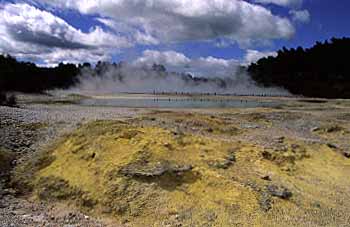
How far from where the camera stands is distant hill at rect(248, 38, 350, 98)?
70188mm

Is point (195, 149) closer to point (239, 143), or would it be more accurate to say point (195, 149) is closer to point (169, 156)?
point (169, 156)

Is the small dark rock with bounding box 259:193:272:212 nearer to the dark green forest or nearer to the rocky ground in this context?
the rocky ground

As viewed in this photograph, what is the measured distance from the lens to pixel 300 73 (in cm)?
8038

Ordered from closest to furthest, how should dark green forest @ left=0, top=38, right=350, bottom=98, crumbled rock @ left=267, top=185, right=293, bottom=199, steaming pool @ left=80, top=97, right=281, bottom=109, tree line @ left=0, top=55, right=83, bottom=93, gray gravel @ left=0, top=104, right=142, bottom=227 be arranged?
gray gravel @ left=0, top=104, right=142, bottom=227 → crumbled rock @ left=267, top=185, right=293, bottom=199 → steaming pool @ left=80, top=97, right=281, bottom=109 → tree line @ left=0, top=55, right=83, bottom=93 → dark green forest @ left=0, top=38, right=350, bottom=98

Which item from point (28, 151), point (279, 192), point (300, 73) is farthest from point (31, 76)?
point (279, 192)

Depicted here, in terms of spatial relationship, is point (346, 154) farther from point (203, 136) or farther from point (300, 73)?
point (300, 73)

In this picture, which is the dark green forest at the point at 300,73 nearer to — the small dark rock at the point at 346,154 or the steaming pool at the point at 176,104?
the steaming pool at the point at 176,104

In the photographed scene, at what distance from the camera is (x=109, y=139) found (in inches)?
563

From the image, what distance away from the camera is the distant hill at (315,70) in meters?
70.2

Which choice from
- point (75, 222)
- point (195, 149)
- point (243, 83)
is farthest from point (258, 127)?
point (243, 83)

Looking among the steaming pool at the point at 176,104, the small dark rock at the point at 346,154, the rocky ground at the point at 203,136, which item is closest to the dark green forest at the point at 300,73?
the steaming pool at the point at 176,104

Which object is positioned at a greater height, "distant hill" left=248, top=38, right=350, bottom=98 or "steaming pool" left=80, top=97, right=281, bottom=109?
"distant hill" left=248, top=38, right=350, bottom=98

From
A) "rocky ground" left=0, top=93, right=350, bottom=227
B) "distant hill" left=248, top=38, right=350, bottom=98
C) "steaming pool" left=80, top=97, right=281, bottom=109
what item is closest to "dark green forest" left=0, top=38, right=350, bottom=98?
"distant hill" left=248, top=38, right=350, bottom=98

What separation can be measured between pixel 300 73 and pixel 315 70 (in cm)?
406
